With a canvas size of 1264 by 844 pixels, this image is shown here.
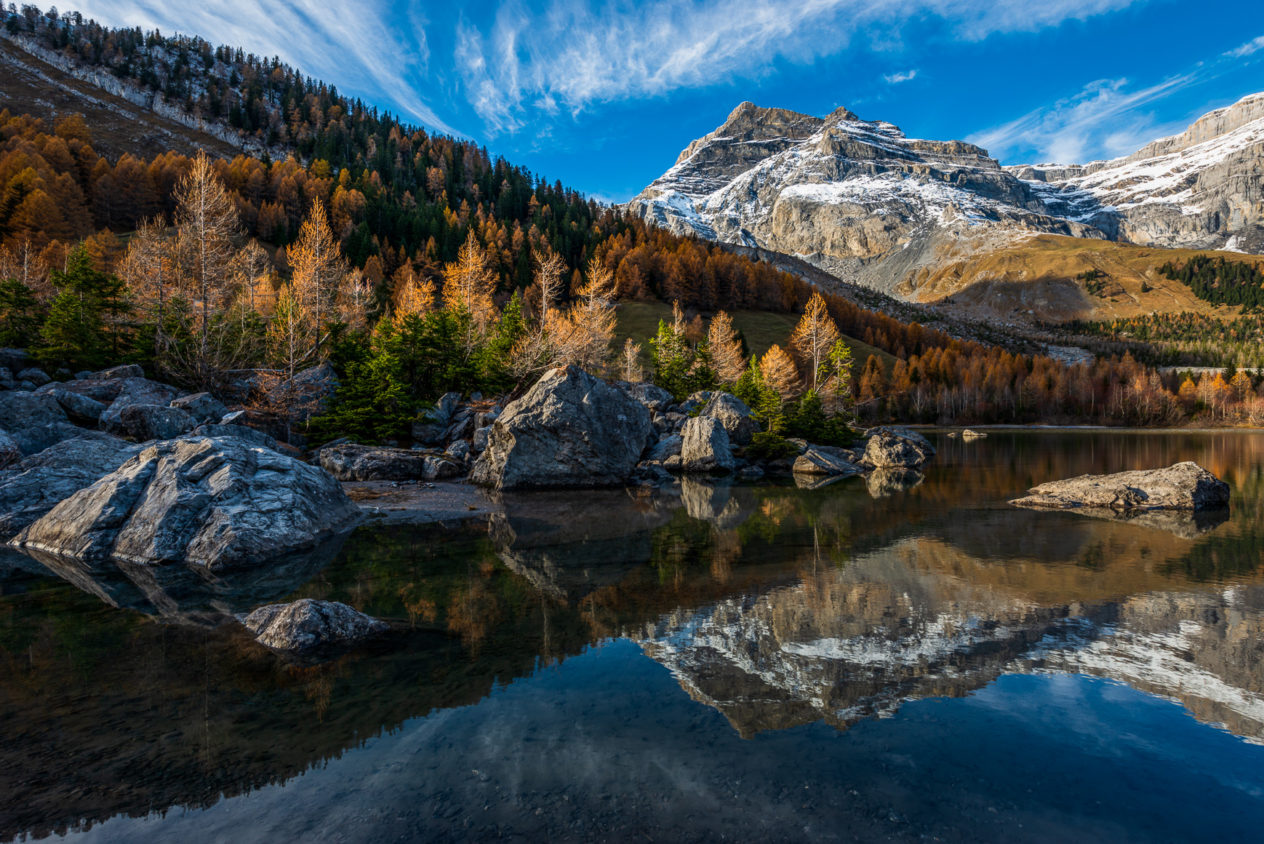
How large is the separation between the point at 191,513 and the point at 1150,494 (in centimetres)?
3313

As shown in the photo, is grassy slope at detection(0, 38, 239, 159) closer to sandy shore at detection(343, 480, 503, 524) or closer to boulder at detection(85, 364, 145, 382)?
boulder at detection(85, 364, 145, 382)

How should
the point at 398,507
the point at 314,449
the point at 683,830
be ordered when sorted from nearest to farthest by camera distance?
1. the point at 683,830
2. the point at 398,507
3. the point at 314,449

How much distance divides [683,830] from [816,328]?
2436 inches

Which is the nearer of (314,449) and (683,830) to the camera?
(683,830)

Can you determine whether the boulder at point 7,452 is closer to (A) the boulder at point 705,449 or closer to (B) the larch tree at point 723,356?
(A) the boulder at point 705,449

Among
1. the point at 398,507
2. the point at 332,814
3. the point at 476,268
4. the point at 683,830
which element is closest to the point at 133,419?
the point at 398,507

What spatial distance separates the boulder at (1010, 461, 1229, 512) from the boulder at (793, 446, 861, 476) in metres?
13.7

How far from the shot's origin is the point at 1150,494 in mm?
22297

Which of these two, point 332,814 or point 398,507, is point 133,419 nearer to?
point 398,507

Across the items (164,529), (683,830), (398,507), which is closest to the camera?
(683,830)

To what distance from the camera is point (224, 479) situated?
14.8 metres

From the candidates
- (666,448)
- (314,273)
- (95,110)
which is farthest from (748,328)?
(95,110)

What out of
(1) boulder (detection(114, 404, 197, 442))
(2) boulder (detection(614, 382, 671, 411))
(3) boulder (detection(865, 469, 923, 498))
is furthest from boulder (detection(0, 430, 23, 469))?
(2) boulder (detection(614, 382, 671, 411))

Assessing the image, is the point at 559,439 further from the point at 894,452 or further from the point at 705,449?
the point at 894,452
